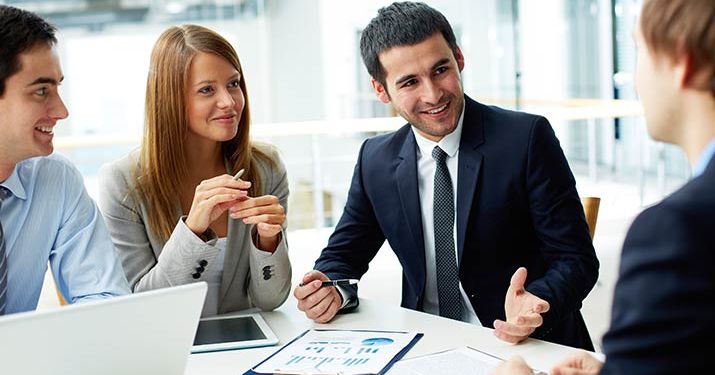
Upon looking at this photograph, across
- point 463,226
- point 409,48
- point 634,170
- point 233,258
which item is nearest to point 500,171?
point 463,226

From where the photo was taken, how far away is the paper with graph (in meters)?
1.66

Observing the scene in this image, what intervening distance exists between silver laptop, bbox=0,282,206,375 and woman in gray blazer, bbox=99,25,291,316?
0.72 m

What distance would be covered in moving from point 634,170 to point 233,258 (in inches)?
185

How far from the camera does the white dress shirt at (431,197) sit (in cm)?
226

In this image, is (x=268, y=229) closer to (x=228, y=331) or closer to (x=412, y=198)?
(x=228, y=331)

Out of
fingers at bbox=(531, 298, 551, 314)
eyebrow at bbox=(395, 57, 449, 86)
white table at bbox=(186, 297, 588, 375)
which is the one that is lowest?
white table at bbox=(186, 297, 588, 375)

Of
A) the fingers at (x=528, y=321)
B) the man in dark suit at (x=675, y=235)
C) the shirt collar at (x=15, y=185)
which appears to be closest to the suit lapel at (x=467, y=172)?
the fingers at (x=528, y=321)

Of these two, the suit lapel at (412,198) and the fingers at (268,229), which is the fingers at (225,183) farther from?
the suit lapel at (412,198)

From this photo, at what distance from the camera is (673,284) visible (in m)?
0.90

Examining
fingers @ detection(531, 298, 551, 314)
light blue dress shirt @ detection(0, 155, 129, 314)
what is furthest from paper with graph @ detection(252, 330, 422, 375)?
light blue dress shirt @ detection(0, 155, 129, 314)

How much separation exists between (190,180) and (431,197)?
2.13ft

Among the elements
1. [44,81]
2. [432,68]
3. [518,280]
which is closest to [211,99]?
[44,81]

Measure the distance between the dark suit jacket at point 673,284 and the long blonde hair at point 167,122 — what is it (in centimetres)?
153

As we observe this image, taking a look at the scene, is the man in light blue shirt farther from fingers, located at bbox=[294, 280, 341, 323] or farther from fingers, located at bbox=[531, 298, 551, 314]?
fingers, located at bbox=[531, 298, 551, 314]
